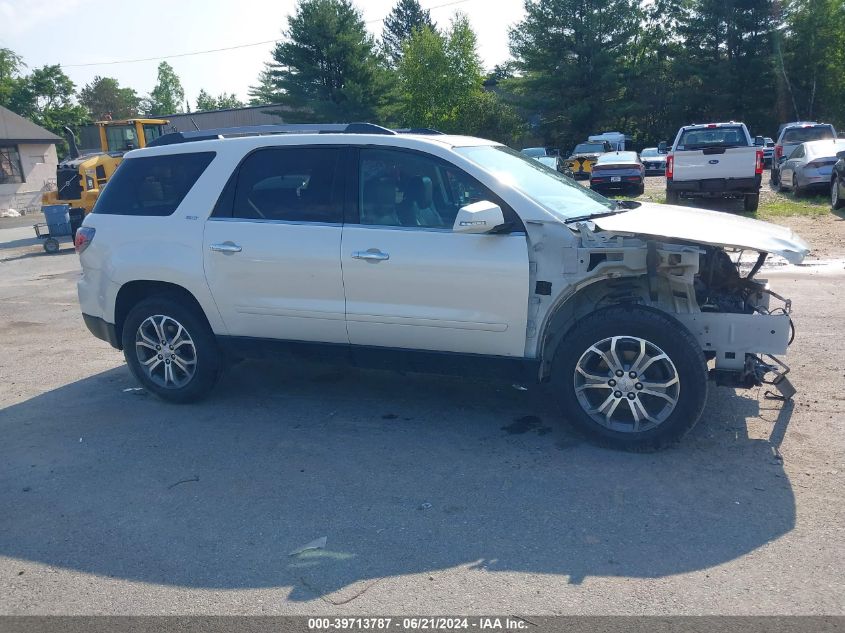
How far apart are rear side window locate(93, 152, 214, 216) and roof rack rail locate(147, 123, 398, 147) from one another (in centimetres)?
29

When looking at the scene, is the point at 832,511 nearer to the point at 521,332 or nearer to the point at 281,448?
the point at 521,332

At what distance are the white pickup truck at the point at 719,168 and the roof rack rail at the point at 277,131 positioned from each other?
11.2 meters

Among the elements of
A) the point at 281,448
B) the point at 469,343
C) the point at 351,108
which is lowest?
the point at 281,448

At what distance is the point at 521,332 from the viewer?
4855 millimetres

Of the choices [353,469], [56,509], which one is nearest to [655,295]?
[353,469]

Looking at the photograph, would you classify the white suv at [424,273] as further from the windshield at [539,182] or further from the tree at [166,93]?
the tree at [166,93]

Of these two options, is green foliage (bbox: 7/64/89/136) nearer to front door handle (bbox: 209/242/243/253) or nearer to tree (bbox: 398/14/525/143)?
tree (bbox: 398/14/525/143)

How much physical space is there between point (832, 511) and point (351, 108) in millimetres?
37801

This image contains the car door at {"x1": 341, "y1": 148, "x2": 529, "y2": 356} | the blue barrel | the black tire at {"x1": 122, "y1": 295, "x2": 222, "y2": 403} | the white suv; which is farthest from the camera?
the blue barrel

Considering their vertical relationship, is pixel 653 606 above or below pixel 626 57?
below

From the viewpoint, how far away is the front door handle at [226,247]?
5431mm

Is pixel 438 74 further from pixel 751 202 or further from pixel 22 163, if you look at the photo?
pixel 751 202

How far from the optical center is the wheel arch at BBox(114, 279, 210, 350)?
583 cm

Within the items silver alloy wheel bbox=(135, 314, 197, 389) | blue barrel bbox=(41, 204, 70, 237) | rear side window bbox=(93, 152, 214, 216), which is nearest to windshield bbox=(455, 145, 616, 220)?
rear side window bbox=(93, 152, 214, 216)
